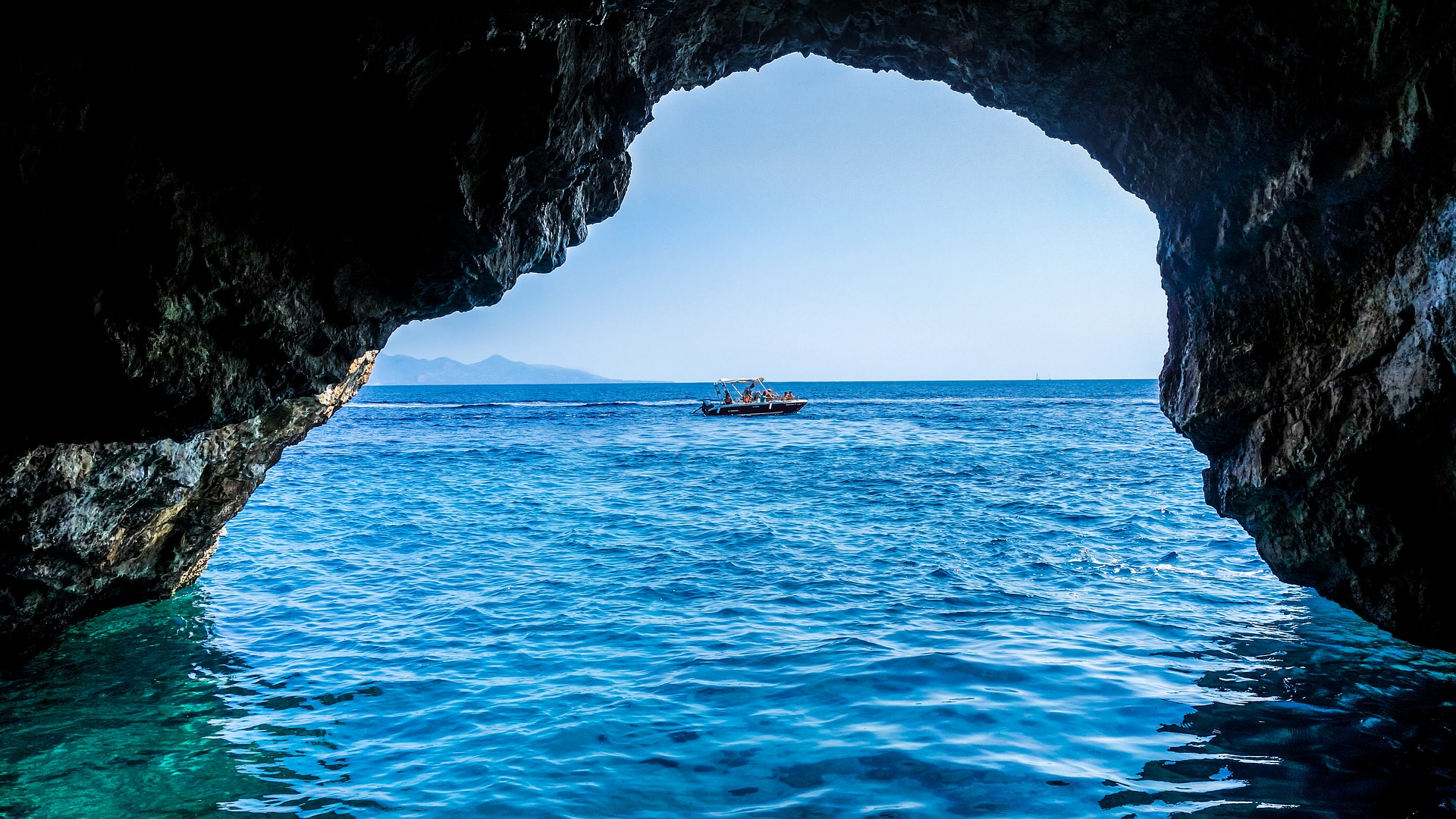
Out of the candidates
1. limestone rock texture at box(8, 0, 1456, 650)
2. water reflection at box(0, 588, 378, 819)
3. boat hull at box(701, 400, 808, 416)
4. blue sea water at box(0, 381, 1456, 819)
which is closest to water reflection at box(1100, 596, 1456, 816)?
blue sea water at box(0, 381, 1456, 819)

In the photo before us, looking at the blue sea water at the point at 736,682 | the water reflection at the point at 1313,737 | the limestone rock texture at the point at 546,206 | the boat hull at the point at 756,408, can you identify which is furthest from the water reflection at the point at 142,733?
the boat hull at the point at 756,408

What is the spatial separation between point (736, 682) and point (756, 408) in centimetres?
4734

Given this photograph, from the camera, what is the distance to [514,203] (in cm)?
597

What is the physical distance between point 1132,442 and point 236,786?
34054 millimetres

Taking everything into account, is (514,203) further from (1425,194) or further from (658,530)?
(658,530)

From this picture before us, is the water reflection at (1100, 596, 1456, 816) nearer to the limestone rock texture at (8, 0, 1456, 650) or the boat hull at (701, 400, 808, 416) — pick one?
the limestone rock texture at (8, 0, 1456, 650)

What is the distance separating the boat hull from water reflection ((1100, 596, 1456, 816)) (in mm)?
46344

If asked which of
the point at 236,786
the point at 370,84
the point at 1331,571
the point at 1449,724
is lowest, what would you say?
the point at 236,786

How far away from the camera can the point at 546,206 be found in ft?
22.0

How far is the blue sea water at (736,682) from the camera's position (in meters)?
5.03

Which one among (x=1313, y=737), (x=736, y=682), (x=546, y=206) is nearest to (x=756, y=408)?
(x=736, y=682)

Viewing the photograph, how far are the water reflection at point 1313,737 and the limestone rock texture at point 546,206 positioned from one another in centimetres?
71

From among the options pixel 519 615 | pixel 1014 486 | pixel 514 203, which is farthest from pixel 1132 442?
pixel 514 203

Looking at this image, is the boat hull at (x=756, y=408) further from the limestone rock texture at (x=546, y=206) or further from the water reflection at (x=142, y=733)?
the water reflection at (x=142, y=733)
